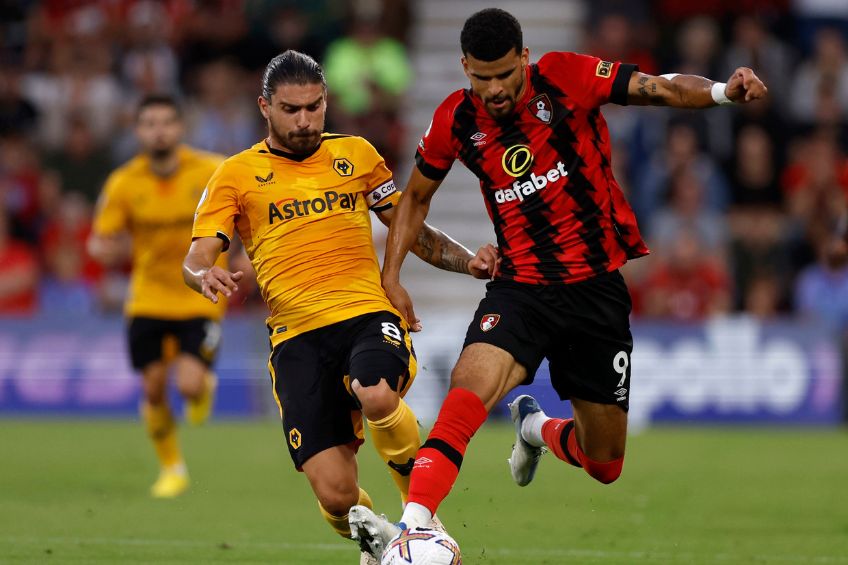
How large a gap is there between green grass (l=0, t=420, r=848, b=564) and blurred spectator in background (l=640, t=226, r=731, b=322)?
1722 mm

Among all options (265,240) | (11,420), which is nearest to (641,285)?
(11,420)

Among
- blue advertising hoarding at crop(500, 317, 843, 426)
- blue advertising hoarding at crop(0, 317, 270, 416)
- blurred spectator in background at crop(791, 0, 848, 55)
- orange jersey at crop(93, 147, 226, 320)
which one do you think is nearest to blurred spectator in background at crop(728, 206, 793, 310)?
blue advertising hoarding at crop(500, 317, 843, 426)

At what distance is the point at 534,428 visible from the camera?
8484 millimetres

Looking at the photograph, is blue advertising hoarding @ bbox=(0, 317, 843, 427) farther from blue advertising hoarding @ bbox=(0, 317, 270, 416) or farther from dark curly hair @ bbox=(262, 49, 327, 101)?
dark curly hair @ bbox=(262, 49, 327, 101)

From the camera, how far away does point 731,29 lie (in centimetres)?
1916

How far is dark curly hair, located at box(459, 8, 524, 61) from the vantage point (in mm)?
6914

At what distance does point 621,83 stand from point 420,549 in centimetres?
241

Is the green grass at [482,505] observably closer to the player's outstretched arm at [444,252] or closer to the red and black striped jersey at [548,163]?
the player's outstretched arm at [444,252]

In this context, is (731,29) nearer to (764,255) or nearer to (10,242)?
(764,255)

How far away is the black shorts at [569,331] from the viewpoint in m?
7.14

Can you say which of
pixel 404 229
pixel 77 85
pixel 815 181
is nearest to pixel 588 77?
pixel 404 229

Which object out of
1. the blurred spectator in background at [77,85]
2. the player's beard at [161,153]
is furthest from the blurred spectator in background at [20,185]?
the player's beard at [161,153]

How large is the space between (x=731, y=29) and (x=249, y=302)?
6955 mm

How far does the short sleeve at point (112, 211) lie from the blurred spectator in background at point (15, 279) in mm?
6484
